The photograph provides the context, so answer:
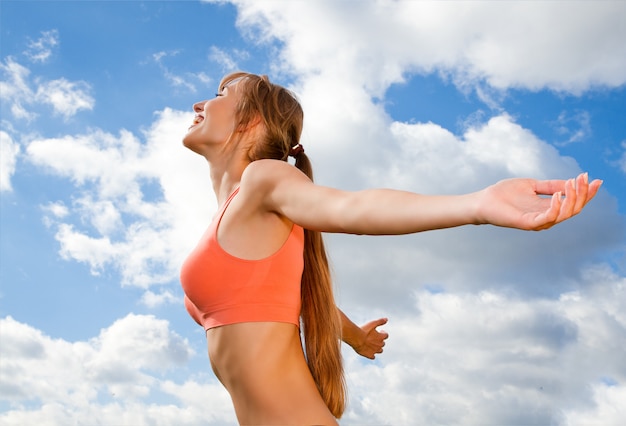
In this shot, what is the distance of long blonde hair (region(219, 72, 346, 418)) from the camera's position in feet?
13.8

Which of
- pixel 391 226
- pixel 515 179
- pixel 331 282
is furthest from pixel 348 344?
pixel 515 179

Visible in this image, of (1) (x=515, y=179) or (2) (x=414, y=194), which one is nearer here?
(1) (x=515, y=179)

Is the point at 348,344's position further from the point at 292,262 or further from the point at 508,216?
the point at 508,216

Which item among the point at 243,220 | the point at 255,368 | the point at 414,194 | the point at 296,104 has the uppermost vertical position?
the point at 296,104

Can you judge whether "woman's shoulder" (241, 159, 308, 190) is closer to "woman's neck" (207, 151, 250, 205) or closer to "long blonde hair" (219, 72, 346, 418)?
"woman's neck" (207, 151, 250, 205)

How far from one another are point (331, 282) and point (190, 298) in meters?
0.95

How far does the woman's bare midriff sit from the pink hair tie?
4.21 feet

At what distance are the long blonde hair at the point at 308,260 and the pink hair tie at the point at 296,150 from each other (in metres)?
0.02

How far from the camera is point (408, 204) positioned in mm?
2988

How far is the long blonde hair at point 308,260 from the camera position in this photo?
422 cm

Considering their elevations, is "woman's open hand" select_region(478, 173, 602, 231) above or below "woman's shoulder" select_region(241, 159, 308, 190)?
below

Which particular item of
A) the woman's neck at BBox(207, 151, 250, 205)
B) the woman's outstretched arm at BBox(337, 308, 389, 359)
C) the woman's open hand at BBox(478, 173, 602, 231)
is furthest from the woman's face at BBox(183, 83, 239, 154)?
the woman's open hand at BBox(478, 173, 602, 231)

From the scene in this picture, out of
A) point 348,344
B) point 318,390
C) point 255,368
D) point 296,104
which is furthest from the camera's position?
point 348,344

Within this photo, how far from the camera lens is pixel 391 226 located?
304 centimetres
